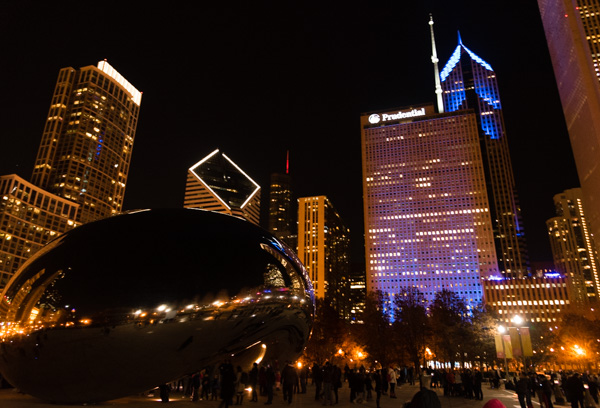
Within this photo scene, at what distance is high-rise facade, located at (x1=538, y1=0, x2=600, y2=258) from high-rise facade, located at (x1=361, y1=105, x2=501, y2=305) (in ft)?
139

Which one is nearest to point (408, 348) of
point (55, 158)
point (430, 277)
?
point (430, 277)

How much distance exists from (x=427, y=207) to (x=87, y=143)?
131m

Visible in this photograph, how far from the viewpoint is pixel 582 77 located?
97.1 metres

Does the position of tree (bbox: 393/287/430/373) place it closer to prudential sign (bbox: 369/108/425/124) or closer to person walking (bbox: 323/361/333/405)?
person walking (bbox: 323/361/333/405)

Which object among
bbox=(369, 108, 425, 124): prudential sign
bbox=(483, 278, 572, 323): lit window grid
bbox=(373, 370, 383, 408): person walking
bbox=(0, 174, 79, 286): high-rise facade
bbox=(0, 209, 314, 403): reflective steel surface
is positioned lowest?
bbox=(373, 370, 383, 408): person walking

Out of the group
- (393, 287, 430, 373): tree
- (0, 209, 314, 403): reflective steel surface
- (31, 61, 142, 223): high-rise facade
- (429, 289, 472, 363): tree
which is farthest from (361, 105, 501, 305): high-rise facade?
(0, 209, 314, 403): reflective steel surface

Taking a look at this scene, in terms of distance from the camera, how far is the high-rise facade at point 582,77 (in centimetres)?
9619

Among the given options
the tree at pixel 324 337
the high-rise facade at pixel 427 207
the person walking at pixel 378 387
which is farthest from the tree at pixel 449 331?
the high-rise facade at pixel 427 207

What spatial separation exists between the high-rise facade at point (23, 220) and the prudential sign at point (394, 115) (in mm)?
123131

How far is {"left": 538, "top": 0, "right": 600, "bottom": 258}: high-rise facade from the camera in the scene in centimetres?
9619

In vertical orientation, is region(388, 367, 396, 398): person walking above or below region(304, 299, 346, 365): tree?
below

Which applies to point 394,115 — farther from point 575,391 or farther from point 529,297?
point 575,391

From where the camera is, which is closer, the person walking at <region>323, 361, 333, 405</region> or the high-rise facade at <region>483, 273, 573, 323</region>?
the person walking at <region>323, 361, 333, 405</region>

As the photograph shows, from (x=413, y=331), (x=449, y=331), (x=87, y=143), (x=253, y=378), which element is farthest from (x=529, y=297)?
(x=87, y=143)
